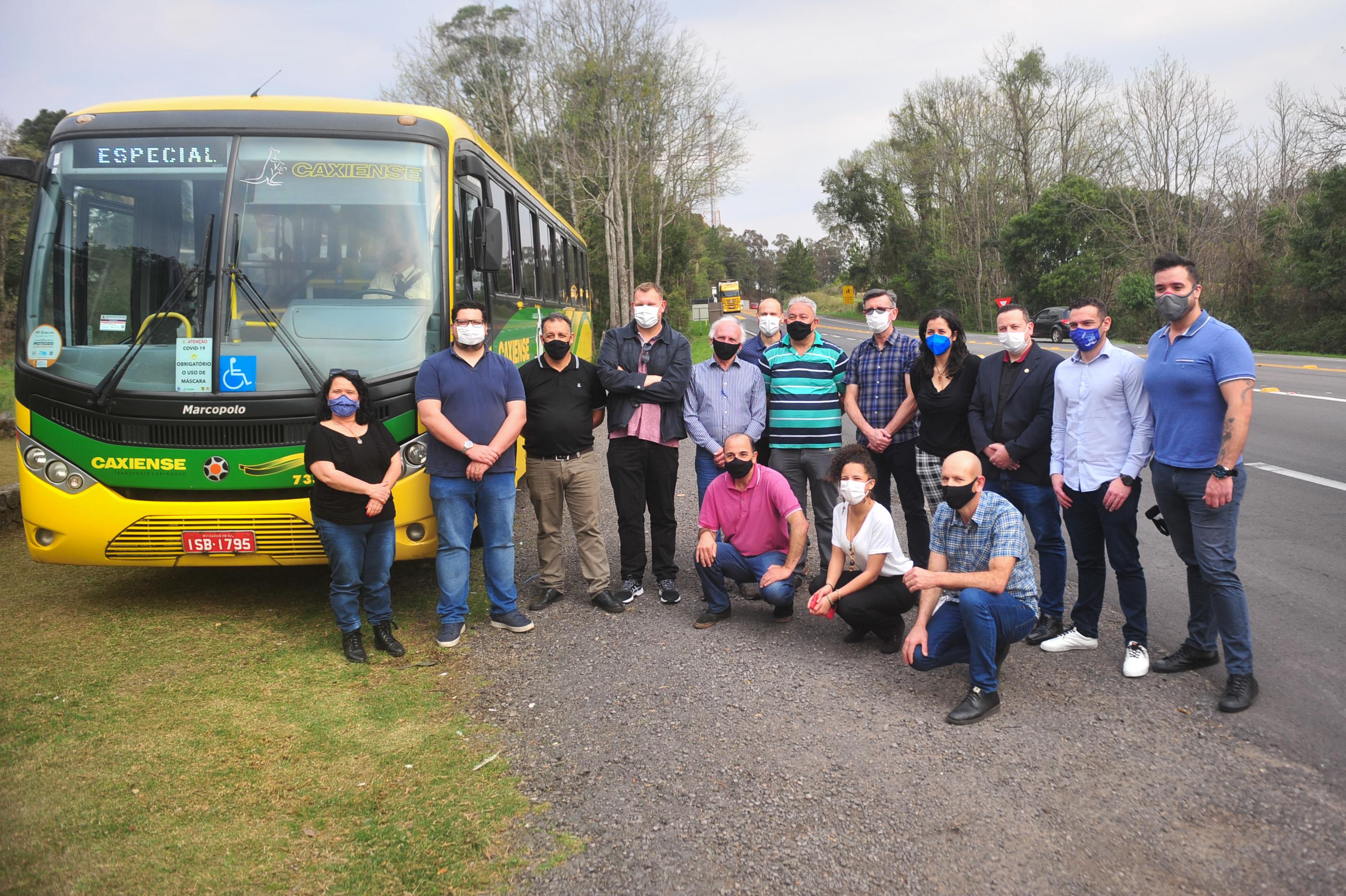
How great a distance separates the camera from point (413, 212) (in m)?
6.12

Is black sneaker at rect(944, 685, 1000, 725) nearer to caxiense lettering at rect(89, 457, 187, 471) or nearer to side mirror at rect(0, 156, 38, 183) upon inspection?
caxiense lettering at rect(89, 457, 187, 471)

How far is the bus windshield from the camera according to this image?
5652mm

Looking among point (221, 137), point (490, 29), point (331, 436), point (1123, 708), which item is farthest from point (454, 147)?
point (490, 29)

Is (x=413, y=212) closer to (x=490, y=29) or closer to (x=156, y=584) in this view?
(x=156, y=584)

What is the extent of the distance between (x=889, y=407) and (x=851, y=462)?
1.14 metres

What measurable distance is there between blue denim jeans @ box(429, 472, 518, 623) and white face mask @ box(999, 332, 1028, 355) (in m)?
3.06

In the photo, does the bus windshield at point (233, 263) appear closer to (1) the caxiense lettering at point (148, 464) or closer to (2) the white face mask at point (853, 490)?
(1) the caxiense lettering at point (148, 464)

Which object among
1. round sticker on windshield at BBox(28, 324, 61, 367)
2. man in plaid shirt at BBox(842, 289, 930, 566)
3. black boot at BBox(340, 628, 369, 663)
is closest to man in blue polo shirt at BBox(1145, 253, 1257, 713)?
man in plaid shirt at BBox(842, 289, 930, 566)

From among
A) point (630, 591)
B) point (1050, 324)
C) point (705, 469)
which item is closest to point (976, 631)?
point (705, 469)

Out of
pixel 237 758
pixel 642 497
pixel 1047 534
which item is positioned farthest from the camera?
pixel 642 497

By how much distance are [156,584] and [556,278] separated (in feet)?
21.8

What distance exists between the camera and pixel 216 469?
553cm

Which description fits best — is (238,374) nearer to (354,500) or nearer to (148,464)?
(148,464)

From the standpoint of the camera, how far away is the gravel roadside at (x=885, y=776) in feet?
10.4
